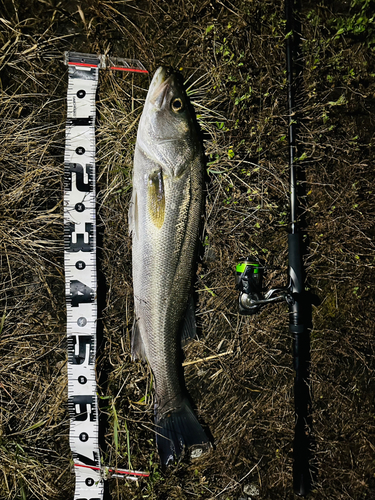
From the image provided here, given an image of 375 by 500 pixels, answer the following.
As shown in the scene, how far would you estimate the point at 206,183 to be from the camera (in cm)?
318

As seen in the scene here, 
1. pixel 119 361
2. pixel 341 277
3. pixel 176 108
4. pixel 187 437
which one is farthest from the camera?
pixel 341 277

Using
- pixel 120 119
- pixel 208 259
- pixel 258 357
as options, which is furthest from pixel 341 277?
pixel 120 119

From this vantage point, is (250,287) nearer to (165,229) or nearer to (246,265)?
(246,265)

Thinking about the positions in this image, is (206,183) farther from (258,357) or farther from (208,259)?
(258,357)

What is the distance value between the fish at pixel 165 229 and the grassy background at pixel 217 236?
0.35 metres

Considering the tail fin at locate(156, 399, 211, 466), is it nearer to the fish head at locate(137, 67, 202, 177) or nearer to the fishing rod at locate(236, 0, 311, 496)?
the fishing rod at locate(236, 0, 311, 496)

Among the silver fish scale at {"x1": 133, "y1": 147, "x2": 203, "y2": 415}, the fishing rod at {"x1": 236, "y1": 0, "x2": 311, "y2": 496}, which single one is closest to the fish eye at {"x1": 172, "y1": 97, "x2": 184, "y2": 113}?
the silver fish scale at {"x1": 133, "y1": 147, "x2": 203, "y2": 415}

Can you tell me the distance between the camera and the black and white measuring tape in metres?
3.02

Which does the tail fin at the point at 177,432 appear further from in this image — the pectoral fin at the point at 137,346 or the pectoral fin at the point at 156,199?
the pectoral fin at the point at 156,199

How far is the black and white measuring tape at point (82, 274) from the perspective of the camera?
3016 mm

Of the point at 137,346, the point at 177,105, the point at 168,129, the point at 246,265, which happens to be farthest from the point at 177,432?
the point at 177,105

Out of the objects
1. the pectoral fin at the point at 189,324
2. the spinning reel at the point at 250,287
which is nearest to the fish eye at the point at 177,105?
the spinning reel at the point at 250,287

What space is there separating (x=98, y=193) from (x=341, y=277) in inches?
103

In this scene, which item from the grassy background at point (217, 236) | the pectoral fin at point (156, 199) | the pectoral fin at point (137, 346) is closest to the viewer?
the pectoral fin at point (156, 199)
